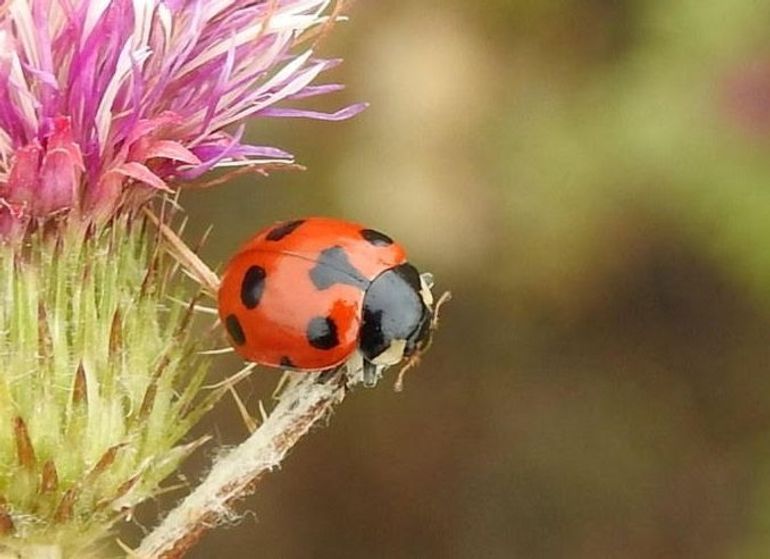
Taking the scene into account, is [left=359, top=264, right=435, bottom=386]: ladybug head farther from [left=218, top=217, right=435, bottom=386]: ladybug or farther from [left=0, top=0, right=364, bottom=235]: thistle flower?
[left=0, top=0, right=364, bottom=235]: thistle flower

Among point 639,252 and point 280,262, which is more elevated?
point 280,262

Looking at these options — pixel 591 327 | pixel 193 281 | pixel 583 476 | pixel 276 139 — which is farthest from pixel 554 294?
pixel 193 281

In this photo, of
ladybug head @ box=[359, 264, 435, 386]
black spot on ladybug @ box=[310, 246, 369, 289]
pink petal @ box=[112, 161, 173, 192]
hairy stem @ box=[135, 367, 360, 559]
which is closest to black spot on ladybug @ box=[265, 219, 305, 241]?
black spot on ladybug @ box=[310, 246, 369, 289]

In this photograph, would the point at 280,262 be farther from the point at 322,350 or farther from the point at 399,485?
the point at 399,485

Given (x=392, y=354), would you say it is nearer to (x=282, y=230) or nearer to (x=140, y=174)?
(x=282, y=230)

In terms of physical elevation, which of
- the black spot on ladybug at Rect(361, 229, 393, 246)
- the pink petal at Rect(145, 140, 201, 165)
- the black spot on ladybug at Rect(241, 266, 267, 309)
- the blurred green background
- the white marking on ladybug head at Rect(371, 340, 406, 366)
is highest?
the pink petal at Rect(145, 140, 201, 165)

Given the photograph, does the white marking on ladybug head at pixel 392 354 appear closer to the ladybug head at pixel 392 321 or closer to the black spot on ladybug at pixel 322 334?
the ladybug head at pixel 392 321

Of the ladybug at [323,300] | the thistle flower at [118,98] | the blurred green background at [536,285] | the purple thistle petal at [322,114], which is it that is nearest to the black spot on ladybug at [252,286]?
the ladybug at [323,300]
